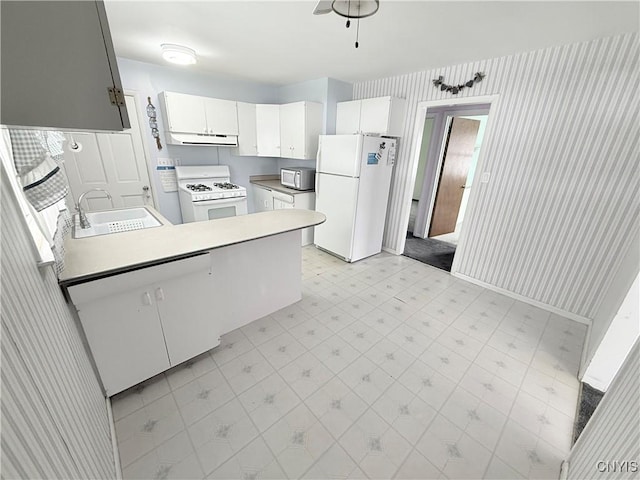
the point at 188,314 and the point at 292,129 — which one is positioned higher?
the point at 292,129

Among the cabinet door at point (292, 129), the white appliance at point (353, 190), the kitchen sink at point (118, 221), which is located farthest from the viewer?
the cabinet door at point (292, 129)

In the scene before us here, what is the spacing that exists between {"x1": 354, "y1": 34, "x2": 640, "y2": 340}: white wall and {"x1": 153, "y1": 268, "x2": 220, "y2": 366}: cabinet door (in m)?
→ 2.75

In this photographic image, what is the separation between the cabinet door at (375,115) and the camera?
3225 millimetres

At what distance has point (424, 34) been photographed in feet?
6.89

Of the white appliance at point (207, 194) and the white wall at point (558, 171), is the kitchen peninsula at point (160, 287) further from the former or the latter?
the white wall at point (558, 171)

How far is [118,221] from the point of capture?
8.14 feet

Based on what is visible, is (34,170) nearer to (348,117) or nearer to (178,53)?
(178,53)

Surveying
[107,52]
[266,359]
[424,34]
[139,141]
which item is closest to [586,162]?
[424,34]

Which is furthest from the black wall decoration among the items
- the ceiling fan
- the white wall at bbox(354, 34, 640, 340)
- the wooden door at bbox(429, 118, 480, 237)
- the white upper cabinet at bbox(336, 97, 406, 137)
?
the ceiling fan

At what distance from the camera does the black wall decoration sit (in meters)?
2.71


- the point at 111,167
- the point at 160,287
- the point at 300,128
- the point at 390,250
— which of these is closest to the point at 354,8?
the point at 160,287

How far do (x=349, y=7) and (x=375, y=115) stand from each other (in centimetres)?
205

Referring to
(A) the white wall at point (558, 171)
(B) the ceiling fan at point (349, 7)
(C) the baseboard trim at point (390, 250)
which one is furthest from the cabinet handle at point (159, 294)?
(C) the baseboard trim at point (390, 250)

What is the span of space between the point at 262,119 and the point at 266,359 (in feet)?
11.4
